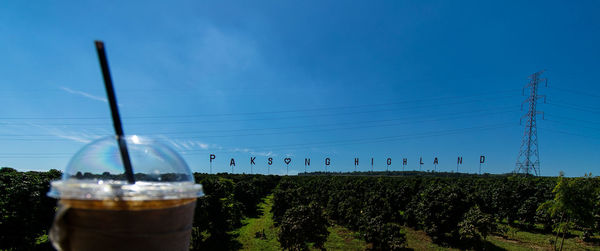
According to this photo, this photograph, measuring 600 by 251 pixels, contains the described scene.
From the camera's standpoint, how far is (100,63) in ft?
4.16

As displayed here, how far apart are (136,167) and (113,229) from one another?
55cm

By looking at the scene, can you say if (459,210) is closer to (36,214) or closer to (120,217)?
(120,217)

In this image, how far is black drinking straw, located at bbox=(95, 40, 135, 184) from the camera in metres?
1.28

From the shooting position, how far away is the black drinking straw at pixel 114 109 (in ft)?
4.21

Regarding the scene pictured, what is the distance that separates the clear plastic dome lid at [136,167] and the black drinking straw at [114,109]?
0.16 ft

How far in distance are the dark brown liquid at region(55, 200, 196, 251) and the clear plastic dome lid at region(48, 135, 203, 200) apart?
168mm

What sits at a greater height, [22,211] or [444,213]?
[22,211]

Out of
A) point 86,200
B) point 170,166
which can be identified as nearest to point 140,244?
point 86,200

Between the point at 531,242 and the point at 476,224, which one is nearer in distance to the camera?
the point at 476,224

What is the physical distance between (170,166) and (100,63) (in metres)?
0.69

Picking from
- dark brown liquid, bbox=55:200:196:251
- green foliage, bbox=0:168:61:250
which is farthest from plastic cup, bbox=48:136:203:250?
green foliage, bbox=0:168:61:250

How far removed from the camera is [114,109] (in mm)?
1350

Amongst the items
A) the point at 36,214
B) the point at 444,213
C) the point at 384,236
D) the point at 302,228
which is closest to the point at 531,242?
the point at 444,213

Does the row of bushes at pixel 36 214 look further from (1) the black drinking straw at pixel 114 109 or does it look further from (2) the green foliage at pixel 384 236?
(1) the black drinking straw at pixel 114 109
